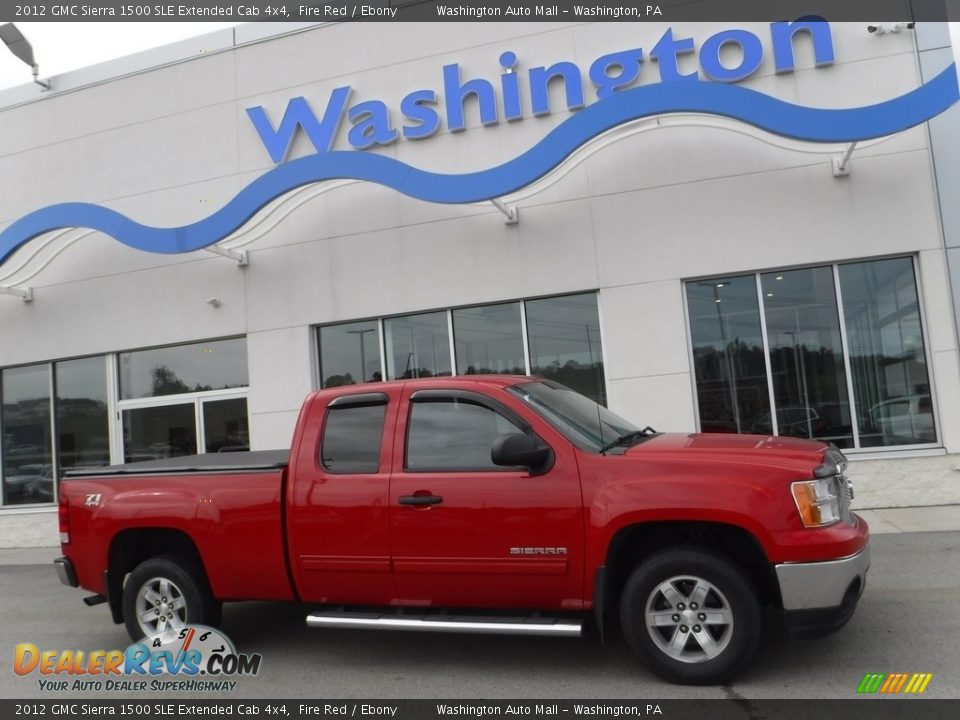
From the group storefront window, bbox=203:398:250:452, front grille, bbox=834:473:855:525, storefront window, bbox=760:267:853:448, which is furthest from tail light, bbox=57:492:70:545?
storefront window, bbox=760:267:853:448

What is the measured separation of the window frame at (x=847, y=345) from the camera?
9562 mm

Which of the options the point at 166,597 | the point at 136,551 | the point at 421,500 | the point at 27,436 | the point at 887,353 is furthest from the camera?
the point at 27,436

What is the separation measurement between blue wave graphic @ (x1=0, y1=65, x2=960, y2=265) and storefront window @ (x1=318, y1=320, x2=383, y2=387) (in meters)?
2.17

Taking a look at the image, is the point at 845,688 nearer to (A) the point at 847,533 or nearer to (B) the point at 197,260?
(A) the point at 847,533

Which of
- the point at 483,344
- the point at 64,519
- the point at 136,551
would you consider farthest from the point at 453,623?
the point at 483,344

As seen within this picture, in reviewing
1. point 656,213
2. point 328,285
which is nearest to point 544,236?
point 656,213

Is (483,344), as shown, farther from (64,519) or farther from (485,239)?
(64,519)

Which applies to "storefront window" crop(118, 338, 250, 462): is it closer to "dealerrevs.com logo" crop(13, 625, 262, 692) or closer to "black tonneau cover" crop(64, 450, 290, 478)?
"black tonneau cover" crop(64, 450, 290, 478)

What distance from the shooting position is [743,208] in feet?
33.0

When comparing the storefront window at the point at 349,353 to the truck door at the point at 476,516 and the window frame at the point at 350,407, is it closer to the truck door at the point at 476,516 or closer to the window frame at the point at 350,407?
the window frame at the point at 350,407

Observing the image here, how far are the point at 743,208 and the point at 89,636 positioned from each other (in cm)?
880

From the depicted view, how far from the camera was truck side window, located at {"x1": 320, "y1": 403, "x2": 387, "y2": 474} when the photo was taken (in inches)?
203

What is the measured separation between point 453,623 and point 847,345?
7.37 meters

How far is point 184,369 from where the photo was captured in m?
12.6
